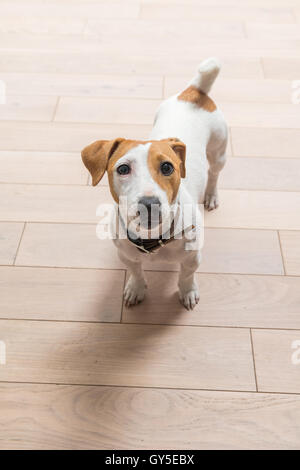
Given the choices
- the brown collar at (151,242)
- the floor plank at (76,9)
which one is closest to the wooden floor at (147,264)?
the floor plank at (76,9)

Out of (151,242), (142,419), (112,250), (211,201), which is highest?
(151,242)

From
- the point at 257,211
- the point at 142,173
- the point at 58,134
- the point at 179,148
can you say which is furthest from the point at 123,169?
the point at 58,134

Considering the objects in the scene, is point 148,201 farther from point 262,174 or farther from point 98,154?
point 262,174

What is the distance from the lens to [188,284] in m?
1.45

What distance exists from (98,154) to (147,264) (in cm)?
61

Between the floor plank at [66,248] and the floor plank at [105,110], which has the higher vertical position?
the floor plank at [105,110]

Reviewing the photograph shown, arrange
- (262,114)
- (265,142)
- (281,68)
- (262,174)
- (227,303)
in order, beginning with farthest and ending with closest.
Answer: (281,68) → (262,114) → (265,142) → (262,174) → (227,303)

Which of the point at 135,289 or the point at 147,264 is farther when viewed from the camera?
the point at 147,264

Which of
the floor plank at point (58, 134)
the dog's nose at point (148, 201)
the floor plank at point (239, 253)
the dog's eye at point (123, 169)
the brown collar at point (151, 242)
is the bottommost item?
the floor plank at point (239, 253)

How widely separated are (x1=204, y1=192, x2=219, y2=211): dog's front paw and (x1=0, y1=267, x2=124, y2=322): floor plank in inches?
18.7

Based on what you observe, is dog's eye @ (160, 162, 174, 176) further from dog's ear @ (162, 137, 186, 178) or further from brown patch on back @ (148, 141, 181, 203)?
dog's ear @ (162, 137, 186, 178)

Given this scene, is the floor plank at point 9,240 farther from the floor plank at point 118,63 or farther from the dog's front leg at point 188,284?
the floor plank at point 118,63

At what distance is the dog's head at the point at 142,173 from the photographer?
99 centimetres

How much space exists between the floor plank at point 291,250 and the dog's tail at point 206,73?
658 millimetres
